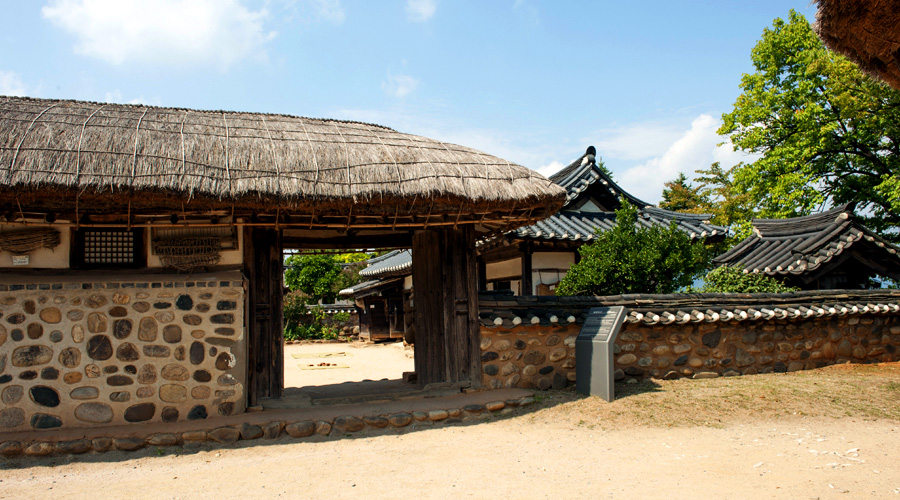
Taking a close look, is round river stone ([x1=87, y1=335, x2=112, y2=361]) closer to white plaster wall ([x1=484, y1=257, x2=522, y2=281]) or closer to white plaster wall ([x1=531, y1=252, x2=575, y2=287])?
white plaster wall ([x1=531, y1=252, x2=575, y2=287])

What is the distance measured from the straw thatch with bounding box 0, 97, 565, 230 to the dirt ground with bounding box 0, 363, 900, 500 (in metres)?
2.30

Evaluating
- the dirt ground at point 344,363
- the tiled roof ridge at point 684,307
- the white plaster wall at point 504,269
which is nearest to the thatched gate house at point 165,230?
the tiled roof ridge at point 684,307

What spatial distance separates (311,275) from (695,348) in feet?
62.8

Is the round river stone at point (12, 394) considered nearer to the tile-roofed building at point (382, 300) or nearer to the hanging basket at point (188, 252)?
the hanging basket at point (188, 252)

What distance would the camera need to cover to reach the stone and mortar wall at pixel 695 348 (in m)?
7.50

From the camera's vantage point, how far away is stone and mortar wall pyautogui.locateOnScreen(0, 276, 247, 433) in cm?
582

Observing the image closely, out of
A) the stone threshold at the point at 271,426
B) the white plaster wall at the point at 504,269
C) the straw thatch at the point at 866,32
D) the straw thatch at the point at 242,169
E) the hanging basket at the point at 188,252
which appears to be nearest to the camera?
the straw thatch at the point at 866,32

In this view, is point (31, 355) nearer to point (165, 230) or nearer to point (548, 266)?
point (165, 230)

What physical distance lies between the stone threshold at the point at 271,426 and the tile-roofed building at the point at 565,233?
3.22m

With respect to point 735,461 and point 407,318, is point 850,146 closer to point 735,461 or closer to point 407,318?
point 407,318

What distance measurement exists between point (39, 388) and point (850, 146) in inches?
775

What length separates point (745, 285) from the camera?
1011cm

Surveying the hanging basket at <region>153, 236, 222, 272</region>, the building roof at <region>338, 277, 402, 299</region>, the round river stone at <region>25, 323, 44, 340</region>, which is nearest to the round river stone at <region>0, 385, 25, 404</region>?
the round river stone at <region>25, 323, 44, 340</region>

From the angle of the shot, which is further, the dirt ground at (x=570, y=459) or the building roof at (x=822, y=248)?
the building roof at (x=822, y=248)
